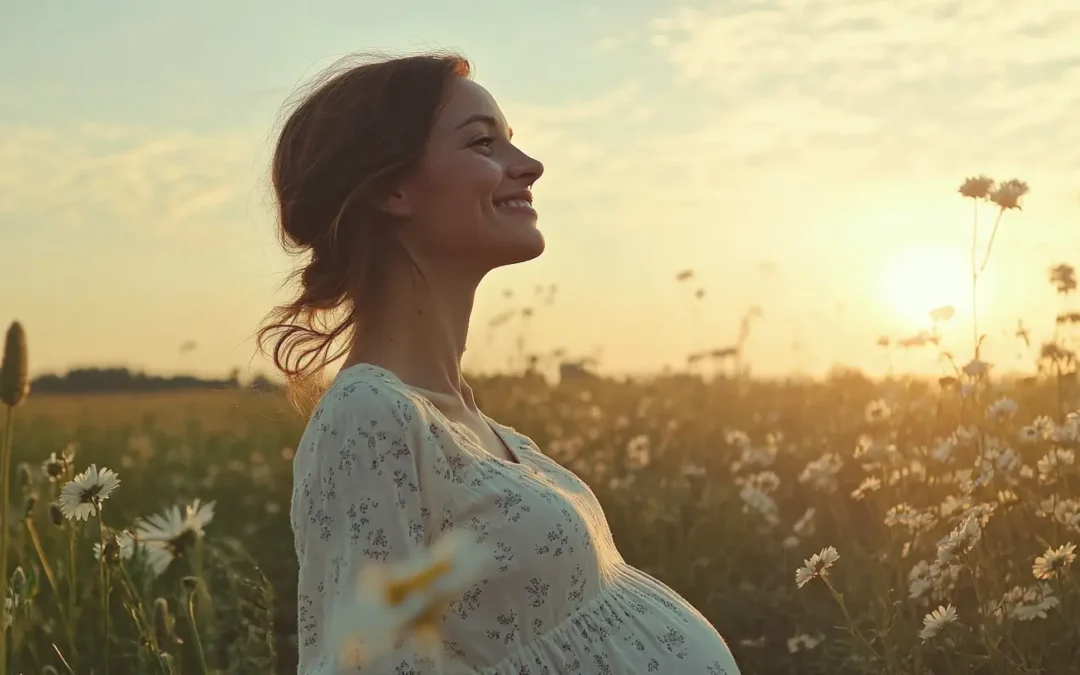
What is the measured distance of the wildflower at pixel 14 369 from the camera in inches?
84.9

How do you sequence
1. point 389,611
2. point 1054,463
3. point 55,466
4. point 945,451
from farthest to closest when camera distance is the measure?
point 945,451, point 1054,463, point 55,466, point 389,611

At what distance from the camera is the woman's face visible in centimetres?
223

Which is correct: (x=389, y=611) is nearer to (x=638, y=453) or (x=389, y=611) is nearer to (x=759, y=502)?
(x=759, y=502)

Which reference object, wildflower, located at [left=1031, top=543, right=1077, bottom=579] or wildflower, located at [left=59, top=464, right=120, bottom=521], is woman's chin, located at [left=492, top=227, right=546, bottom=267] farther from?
wildflower, located at [left=1031, top=543, right=1077, bottom=579]

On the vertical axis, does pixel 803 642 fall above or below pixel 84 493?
below

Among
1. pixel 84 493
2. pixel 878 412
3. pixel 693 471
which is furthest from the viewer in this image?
pixel 693 471

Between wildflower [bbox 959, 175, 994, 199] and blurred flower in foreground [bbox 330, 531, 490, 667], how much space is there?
2.28 m

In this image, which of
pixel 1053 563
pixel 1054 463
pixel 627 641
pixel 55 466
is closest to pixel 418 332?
pixel 627 641

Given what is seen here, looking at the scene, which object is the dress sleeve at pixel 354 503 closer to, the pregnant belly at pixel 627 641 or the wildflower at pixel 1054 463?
the pregnant belly at pixel 627 641

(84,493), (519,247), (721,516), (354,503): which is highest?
(519,247)

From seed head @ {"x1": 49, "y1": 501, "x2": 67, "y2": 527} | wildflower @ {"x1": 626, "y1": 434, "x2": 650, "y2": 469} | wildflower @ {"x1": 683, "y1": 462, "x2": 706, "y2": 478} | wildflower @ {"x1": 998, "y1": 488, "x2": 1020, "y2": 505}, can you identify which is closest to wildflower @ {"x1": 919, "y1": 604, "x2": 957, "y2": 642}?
wildflower @ {"x1": 998, "y1": 488, "x2": 1020, "y2": 505}

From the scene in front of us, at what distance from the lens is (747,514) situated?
14.6ft

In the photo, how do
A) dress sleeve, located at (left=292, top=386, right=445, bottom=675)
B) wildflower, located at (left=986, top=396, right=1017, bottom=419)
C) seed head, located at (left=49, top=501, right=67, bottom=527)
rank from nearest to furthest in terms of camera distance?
dress sleeve, located at (left=292, top=386, right=445, bottom=675) → seed head, located at (left=49, top=501, right=67, bottom=527) → wildflower, located at (left=986, top=396, right=1017, bottom=419)

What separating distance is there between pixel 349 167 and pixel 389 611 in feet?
2.97
